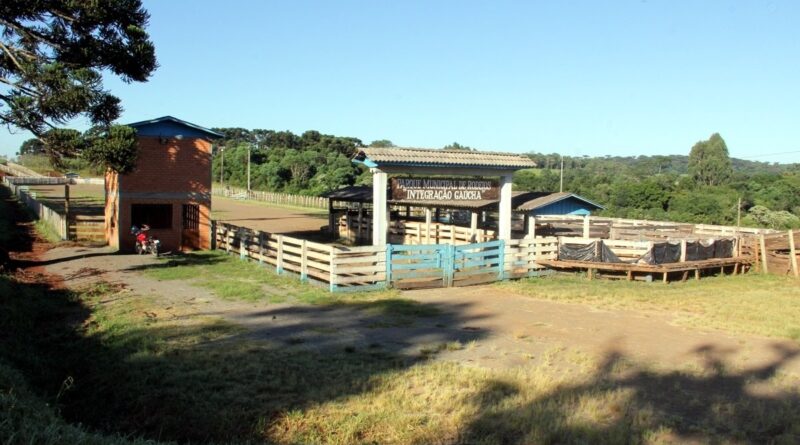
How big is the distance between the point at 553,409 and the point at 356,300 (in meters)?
7.84

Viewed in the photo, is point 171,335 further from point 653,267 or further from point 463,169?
point 653,267

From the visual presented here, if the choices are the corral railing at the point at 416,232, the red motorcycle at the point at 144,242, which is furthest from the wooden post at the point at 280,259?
the corral railing at the point at 416,232

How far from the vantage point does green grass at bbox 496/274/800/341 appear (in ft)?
43.8

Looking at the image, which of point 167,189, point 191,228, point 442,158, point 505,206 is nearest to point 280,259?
point 442,158

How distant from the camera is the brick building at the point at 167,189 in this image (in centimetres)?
2372

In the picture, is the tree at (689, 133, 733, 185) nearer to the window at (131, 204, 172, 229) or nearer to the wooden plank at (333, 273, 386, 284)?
the window at (131, 204, 172, 229)

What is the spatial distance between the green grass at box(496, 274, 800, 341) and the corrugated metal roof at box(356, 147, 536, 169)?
3463 millimetres

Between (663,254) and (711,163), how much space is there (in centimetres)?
7234

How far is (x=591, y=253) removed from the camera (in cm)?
1975

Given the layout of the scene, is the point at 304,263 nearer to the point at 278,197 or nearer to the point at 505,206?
the point at 505,206

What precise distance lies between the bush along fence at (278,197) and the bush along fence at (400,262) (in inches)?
1675

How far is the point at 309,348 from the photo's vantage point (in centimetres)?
1030

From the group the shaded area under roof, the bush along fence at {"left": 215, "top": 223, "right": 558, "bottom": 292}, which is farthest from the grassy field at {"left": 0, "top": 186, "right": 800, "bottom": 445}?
the shaded area under roof

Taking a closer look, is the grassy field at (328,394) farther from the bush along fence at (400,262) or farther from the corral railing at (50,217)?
the corral railing at (50,217)
